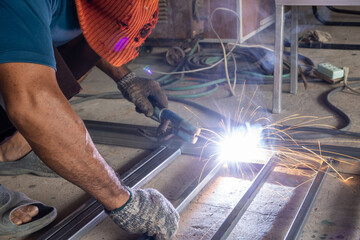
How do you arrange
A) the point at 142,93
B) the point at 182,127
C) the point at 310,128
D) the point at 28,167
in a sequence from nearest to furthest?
the point at 182,127 < the point at 142,93 < the point at 28,167 < the point at 310,128

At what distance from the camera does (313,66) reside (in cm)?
335

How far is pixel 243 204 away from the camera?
1639mm

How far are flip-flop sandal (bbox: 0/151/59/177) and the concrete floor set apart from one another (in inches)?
1.3

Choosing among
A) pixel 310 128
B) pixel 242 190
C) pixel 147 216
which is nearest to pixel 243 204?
pixel 242 190

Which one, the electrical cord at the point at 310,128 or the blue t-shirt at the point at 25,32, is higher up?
the blue t-shirt at the point at 25,32

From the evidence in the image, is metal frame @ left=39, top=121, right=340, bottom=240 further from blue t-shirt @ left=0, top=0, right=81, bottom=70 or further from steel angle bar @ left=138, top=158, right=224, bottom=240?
blue t-shirt @ left=0, top=0, right=81, bottom=70

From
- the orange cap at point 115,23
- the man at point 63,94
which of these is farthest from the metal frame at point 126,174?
the orange cap at point 115,23

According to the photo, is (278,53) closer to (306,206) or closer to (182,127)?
(182,127)

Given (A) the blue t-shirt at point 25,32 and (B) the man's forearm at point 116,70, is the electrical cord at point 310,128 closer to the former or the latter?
(B) the man's forearm at point 116,70

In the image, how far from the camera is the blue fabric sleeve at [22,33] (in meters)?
1.11

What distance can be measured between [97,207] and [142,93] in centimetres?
57

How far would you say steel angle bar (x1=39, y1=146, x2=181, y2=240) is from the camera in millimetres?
1633

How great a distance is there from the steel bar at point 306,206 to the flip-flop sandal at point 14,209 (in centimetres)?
99

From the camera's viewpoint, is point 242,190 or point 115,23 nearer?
point 115,23
